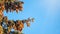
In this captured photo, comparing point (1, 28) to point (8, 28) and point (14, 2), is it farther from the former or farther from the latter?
point (14, 2)

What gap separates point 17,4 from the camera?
94.9 ft

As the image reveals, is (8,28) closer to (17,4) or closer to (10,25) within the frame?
(10,25)

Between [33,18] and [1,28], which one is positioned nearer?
[1,28]

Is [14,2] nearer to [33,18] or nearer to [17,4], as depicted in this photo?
[17,4]

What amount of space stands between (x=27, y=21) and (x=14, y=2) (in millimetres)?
2130

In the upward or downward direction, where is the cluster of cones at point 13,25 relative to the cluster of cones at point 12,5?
downward

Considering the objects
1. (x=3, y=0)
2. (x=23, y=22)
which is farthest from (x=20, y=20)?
(x=3, y=0)

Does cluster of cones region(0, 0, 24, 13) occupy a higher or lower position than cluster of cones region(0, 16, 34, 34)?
higher

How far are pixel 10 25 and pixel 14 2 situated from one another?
221 centimetres

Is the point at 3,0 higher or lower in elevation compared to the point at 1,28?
higher

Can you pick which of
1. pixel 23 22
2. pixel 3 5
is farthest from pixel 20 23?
pixel 3 5

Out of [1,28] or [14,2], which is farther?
[14,2]

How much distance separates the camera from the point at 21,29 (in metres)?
27.8

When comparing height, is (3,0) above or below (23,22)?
above
